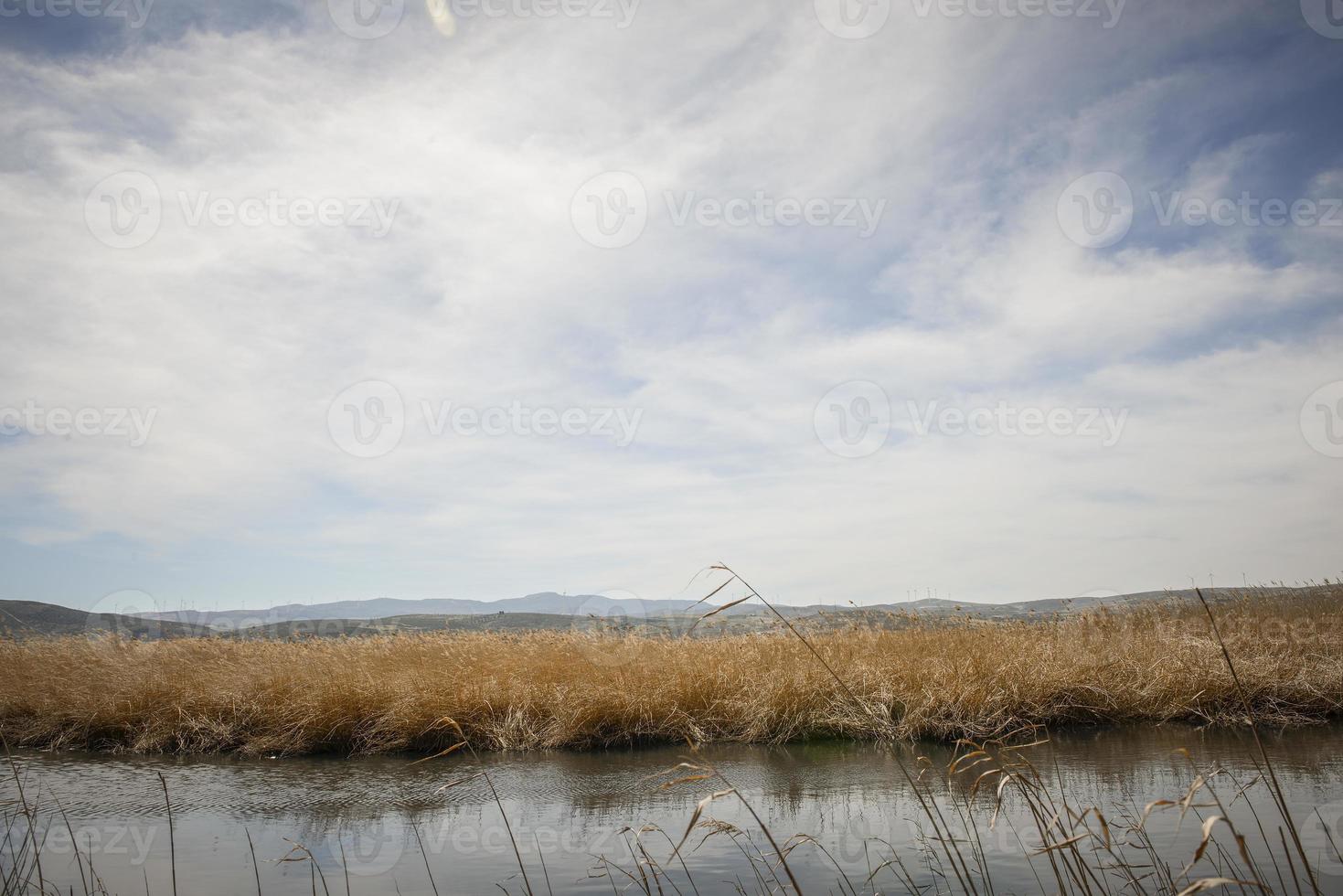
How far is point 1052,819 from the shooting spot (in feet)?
10.6

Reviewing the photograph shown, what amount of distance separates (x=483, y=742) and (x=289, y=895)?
5462mm

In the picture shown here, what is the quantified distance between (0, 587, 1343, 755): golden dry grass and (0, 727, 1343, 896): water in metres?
0.51

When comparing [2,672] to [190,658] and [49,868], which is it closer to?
[190,658]

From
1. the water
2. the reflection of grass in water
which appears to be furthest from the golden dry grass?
the water

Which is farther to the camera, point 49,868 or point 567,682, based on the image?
point 567,682

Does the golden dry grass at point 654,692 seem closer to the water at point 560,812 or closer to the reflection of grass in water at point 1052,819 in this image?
the reflection of grass in water at point 1052,819

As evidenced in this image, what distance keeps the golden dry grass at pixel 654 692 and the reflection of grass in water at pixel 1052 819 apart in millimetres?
126

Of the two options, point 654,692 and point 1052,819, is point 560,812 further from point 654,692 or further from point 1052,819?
point 1052,819

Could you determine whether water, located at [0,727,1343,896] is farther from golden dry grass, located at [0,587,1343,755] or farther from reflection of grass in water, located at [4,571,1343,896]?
golden dry grass, located at [0,587,1343,755]

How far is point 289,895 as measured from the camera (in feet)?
17.7

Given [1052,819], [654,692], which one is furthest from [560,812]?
[1052,819]

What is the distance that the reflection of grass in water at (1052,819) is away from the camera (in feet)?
8.54

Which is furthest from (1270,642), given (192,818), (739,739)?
(192,818)

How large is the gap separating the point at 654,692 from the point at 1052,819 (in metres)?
8.34
